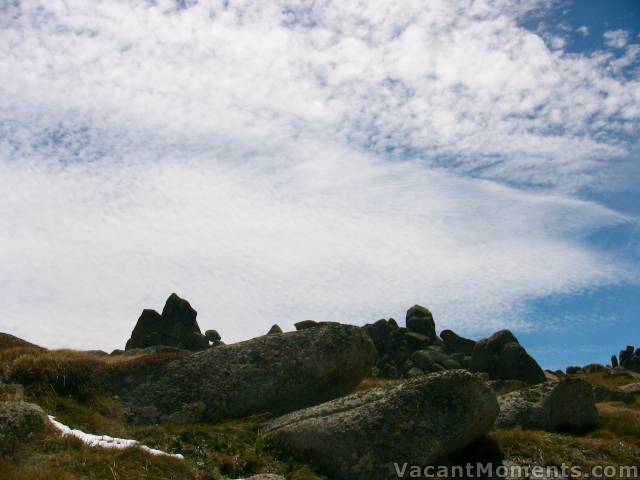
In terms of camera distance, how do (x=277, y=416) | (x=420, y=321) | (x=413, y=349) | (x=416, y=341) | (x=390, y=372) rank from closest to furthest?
1. (x=277, y=416)
2. (x=390, y=372)
3. (x=413, y=349)
4. (x=416, y=341)
5. (x=420, y=321)

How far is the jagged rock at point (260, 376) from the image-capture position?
19328mm

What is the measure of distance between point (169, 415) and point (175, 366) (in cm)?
221

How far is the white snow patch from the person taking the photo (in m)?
14.3

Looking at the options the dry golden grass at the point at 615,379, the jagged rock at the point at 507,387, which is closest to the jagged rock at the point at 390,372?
the dry golden grass at the point at 615,379

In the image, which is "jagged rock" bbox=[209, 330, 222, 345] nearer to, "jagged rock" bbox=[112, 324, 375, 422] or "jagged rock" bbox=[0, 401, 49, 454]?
"jagged rock" bbox=[112, 324, 375, 422]

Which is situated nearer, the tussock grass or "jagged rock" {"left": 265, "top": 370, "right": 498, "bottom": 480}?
the tussock grass

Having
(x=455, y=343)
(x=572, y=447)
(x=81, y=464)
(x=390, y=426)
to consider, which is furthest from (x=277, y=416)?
(x=455, y=343)

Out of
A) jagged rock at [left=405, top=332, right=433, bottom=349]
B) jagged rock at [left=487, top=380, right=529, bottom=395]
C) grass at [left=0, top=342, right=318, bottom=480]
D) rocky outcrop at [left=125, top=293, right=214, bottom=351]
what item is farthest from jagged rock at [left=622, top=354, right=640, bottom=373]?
grass at [left=0, top=342, right=318, bottom=480]

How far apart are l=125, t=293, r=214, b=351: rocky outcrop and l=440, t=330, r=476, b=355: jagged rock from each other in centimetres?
2578

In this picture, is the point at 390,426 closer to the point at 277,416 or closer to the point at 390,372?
the point at 277,416

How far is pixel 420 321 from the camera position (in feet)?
216

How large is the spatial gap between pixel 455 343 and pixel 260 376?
50483 millimetres

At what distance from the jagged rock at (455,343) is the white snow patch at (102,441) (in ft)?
176

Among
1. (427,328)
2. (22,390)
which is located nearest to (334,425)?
(22,390)
